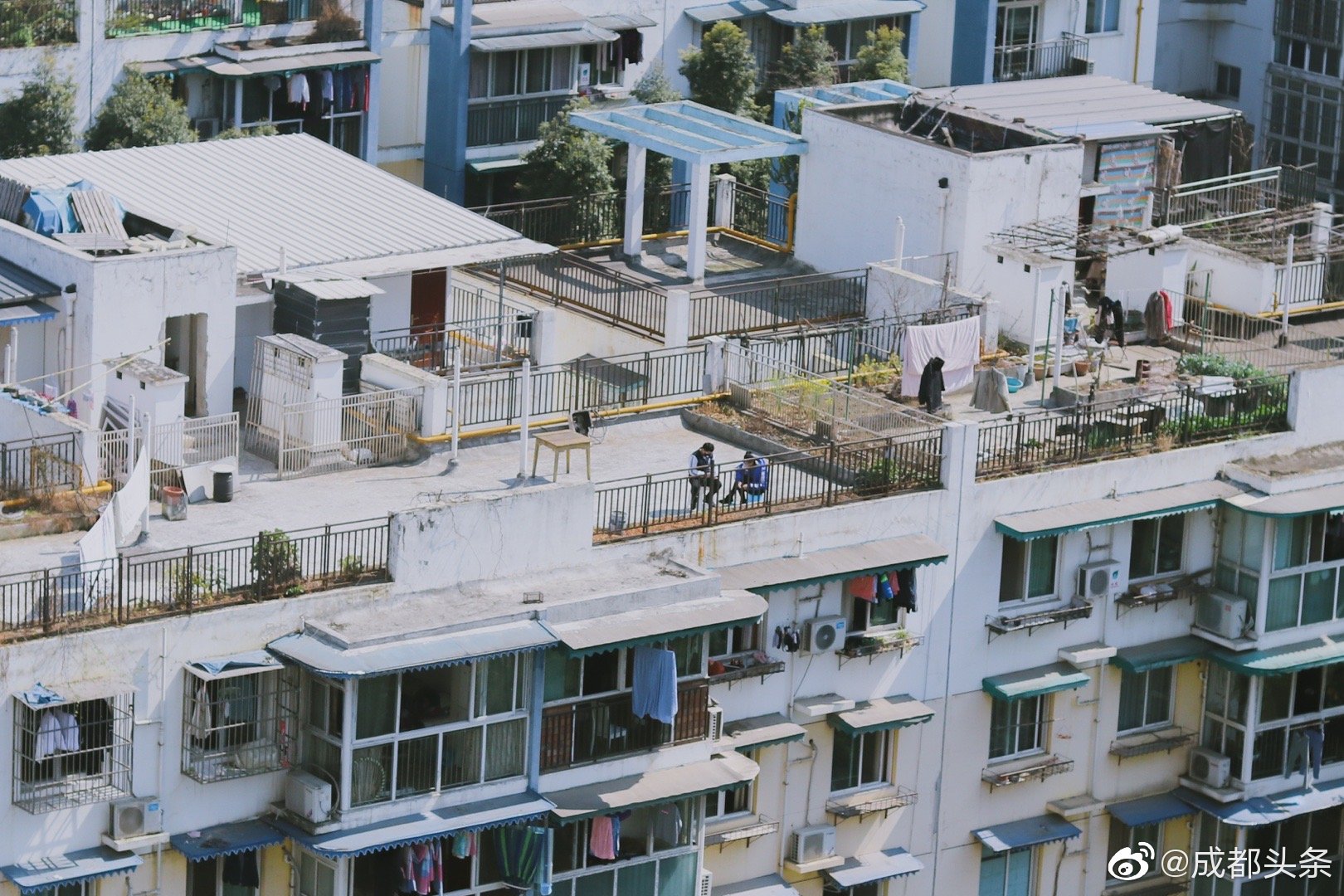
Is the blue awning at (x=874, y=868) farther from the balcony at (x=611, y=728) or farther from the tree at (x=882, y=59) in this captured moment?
the tree at (x=882, y=59)

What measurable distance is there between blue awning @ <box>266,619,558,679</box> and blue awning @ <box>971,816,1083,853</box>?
10.3m

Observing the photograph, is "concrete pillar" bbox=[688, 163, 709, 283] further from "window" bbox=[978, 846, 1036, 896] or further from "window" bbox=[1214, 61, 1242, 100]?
"window" bbox=[1214, 61, 1242, 100]

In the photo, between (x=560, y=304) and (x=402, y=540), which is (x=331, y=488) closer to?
(x=402, y=540)

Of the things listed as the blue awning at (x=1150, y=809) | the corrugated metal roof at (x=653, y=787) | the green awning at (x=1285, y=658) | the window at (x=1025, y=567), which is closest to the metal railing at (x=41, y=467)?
the corrugated metal roof at (x=653, y=787)

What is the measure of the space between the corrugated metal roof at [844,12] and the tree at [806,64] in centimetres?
83

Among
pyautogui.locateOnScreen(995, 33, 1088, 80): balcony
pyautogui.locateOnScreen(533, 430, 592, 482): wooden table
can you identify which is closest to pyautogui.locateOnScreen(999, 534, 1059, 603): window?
pyautogui.locateOnScreen(533, 430, 592, 482): wooden table

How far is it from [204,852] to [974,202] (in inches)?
802

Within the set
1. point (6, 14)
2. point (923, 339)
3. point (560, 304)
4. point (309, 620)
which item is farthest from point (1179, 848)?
point (6, 14)

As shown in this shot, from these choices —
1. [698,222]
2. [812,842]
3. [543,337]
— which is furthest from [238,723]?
[698,222]

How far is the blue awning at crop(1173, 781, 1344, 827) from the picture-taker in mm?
54656

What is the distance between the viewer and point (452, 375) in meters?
53.9

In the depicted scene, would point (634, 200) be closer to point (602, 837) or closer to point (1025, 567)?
point (1025, 567)

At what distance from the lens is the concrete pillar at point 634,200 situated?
62.3m

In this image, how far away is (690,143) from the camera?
61812 mm
